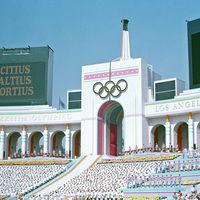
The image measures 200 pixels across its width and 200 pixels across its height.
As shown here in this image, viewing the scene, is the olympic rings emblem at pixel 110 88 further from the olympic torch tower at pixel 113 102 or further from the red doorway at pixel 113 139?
the red doorway at pixel 113 139

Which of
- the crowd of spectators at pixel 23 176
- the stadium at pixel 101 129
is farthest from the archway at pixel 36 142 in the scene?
the crowd of spectators at pixel 23 176

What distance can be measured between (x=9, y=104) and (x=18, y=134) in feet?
22.5

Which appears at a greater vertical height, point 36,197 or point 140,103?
point 140,103

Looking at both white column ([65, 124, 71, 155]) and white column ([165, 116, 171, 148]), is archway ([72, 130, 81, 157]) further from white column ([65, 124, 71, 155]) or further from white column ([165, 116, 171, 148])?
white column ([165, 116, 171, 148])

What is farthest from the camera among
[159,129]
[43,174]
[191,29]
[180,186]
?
[159,129]

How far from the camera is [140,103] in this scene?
6956 cm

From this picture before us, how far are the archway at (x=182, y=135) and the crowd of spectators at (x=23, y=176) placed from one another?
17.9 metres

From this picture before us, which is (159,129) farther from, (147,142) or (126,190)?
(126,190)

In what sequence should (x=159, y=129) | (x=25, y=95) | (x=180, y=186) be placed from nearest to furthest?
(x=180, y=186)
(x=159, y=129)
(x=25, y=95)

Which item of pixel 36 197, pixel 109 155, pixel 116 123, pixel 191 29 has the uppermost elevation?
pixel 191 29

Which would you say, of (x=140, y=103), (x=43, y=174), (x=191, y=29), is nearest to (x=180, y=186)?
(x=43, y=174)

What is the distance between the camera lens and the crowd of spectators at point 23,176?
5456 centimetres

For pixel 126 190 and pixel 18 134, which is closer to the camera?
pixel 126 190

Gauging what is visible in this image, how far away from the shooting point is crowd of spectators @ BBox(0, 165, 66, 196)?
5456cm
